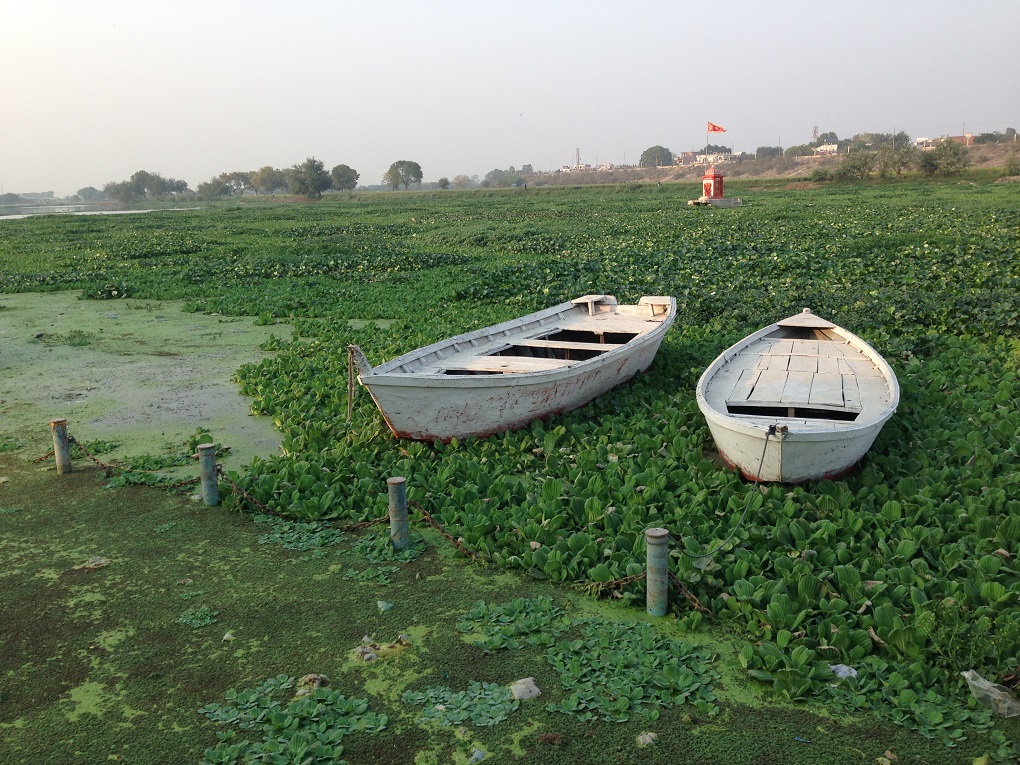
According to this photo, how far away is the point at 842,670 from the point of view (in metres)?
3.93

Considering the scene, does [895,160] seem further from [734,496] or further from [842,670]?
[842,670]

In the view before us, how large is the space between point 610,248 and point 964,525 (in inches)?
635

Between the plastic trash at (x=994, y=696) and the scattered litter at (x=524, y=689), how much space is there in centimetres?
200

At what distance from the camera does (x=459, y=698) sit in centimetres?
385

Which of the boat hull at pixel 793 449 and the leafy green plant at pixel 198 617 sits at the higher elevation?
the boat hull at pixel 793 449

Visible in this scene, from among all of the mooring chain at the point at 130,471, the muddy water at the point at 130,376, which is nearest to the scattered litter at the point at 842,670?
the mooring chain at the point at 130,471

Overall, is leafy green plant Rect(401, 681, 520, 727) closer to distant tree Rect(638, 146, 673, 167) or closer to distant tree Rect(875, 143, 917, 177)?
distant tree Rect(875, 143, 917, 177)

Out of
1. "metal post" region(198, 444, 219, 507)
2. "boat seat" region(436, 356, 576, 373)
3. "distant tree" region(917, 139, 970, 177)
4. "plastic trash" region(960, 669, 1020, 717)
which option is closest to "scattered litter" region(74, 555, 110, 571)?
"metal post" region(198, 444, 219, 507)

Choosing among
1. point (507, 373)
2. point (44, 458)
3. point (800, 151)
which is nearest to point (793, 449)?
point (507, 373)

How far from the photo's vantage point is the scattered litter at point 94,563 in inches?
206

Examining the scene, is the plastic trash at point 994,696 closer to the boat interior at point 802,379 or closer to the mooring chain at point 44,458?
the boat interior at point 802,379

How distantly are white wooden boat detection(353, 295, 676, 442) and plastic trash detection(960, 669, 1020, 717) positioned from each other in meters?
4.06

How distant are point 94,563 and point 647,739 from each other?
12.4 ft

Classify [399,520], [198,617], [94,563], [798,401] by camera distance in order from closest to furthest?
[198,617]
[94,563]
[399,520]
[798,401]
